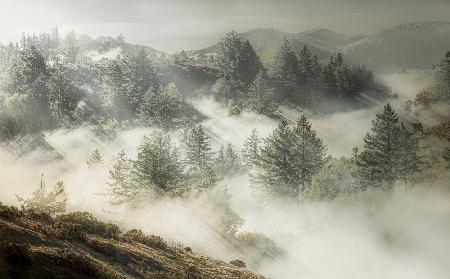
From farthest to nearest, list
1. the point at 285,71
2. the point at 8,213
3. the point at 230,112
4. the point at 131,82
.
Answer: the point at 285,71
the point at 230,112
the point at 131,82
the point at 8,213

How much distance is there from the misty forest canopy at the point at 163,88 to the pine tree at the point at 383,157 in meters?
49.4

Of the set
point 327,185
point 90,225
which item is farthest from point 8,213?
point 327,185

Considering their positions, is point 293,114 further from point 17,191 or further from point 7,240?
point 7,240

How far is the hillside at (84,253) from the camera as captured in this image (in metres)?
14.1

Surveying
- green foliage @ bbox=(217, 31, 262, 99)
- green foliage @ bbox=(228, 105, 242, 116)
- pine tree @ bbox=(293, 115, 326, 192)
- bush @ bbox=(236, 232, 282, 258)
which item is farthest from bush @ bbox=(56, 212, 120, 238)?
green foliage @ bbox=(217, 31, 262, 99)

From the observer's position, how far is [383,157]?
6125 centimetres

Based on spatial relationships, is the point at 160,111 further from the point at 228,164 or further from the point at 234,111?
the point at 228,164

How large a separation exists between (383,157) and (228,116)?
57318 mm

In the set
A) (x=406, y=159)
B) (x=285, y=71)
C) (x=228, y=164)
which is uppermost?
(x=285, y=71)

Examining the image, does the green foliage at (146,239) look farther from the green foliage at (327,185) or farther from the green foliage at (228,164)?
the green foliage at (228,164)

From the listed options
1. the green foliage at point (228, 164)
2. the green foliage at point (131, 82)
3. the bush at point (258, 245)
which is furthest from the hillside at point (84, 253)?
the green foliage at point (131, 82)

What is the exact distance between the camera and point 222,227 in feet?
164

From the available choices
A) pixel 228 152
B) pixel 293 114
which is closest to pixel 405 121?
pixel 293 114

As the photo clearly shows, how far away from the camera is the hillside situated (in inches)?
556
